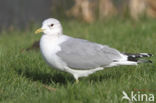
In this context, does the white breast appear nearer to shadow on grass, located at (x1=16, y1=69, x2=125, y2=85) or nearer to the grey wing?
the grey wing

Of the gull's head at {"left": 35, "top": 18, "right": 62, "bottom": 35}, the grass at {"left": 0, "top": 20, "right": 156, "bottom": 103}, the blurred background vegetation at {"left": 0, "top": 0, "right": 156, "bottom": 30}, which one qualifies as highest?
the blurred background vegetation at {"left": 0, "top": 0, "right": 156, "bottom": 30}

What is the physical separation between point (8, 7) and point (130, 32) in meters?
5.22

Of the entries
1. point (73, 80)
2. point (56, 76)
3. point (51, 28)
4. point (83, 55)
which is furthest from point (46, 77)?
point (83, 55)

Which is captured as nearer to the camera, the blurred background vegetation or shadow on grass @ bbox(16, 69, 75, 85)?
shadow on grass @ bbox(16, 69, 75, 85)

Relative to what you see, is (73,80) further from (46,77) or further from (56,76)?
(46,77)

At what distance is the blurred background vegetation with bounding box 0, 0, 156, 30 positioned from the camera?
12.5 metres

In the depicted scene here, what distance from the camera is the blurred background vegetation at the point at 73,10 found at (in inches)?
494

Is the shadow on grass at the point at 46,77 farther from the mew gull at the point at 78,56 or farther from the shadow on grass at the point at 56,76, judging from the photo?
the mew gull at the point at 78,56

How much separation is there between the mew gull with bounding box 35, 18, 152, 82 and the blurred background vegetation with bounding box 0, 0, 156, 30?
6761 mm

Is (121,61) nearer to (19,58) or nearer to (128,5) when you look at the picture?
(19,58)

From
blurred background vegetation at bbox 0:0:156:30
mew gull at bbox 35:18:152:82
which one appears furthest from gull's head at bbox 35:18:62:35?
blurred background vegetation at bbox 0:0:156:30

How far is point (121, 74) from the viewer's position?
20.2 feet

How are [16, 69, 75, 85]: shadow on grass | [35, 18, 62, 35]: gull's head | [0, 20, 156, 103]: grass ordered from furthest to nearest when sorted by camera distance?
[16, 69, 75, 85]: shadow on grass < [35, 18, 62, 35]: gull's head < [0, 20, 156, 103]: grass

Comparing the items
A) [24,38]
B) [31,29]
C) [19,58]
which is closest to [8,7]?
[31,29]
